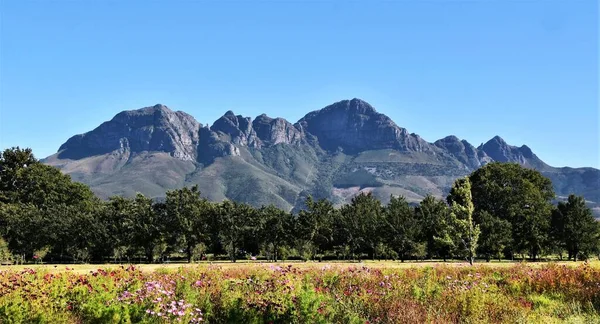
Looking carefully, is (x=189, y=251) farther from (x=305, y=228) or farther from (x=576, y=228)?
(x=576, y=228)

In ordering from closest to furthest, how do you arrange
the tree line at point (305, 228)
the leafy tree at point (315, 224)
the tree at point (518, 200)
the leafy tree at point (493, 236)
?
the leafy tree at point (493, 236) < the tree line at point (305, 228) < the leafy tree at point (315, 224) < the tree at point (518, 200)

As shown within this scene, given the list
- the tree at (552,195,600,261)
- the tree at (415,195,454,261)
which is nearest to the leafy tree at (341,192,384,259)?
the tree at (415,195,454,261)

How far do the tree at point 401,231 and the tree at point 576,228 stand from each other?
21693 millimetres

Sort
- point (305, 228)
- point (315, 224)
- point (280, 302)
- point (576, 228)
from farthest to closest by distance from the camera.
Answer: point (576, 228), point (305, 228), point (315, 224), point (280, 302)

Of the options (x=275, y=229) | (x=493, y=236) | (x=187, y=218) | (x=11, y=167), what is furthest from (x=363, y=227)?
(x=11, y=167)

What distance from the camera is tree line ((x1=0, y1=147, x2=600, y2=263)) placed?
199ft

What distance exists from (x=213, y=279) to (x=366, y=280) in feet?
16.7

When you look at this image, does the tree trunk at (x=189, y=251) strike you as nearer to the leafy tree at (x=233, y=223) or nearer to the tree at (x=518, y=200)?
the leafy tree at (x=233, y=223)

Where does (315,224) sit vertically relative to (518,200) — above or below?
below

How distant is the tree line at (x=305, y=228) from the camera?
60719 mm

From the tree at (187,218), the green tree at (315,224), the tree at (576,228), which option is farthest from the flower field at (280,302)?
the tree at (576,228)

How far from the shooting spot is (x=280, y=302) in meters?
11.1

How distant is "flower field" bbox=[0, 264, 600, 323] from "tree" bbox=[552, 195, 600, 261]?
5809 cm

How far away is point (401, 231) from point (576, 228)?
25899mm
